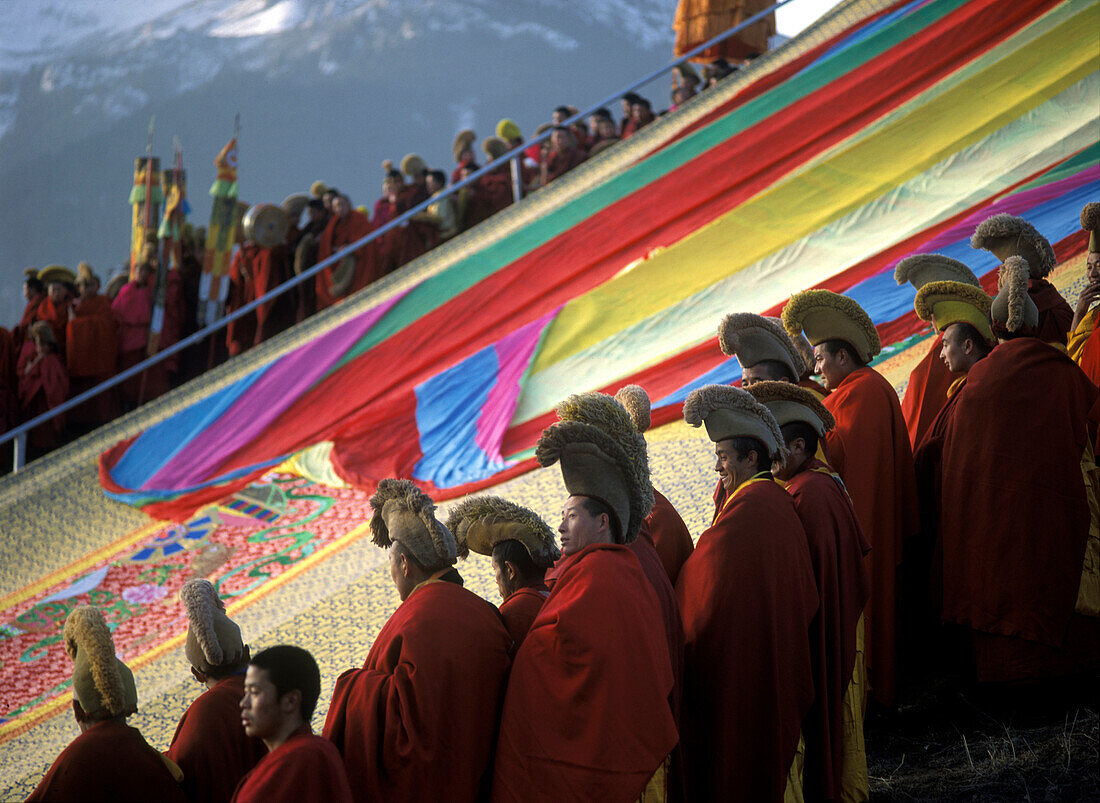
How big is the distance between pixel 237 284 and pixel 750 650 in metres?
7.50

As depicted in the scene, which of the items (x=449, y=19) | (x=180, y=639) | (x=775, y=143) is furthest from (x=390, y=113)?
(x=180, y=639)

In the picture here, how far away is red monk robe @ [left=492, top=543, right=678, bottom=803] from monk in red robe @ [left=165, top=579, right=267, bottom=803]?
2.15ft

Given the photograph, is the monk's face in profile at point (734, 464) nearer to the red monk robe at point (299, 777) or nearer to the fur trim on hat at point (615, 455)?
the fur trim on hat at point (615, 455)

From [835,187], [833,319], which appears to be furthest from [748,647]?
[835,187]

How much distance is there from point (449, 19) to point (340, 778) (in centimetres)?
3886

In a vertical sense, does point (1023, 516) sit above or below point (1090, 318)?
below

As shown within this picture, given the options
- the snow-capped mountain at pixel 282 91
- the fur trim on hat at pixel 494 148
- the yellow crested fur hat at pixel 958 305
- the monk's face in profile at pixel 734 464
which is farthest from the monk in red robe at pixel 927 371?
the snow-capped mountain at pixel 282 91

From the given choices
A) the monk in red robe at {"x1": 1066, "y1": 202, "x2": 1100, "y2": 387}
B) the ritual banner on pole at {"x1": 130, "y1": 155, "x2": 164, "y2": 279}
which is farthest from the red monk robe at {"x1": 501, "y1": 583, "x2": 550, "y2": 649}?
the ritual banner on pole at {"x1": 130, "y1": 155, "x2": 164, "y2": 279}

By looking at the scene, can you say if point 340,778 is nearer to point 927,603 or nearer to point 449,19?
point 927,603

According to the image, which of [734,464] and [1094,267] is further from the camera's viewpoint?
[1094,267]

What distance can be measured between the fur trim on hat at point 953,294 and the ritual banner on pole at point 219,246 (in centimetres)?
663

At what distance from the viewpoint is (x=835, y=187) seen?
685cm

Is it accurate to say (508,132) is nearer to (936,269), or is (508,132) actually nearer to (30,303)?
(30,303)

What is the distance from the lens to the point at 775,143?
7.58m
